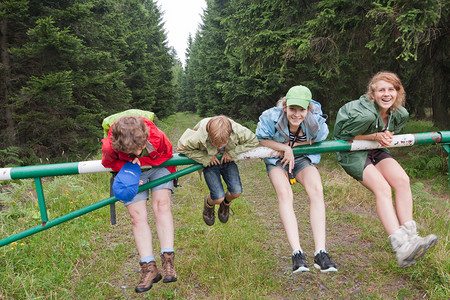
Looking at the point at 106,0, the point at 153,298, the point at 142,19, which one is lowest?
the point at 153,298

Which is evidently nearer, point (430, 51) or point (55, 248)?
point (55, 248)

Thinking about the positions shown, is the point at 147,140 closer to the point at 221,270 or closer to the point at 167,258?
the point at 167,258

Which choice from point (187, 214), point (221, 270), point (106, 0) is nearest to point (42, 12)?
point (106, 0)

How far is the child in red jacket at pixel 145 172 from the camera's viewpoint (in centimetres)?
224

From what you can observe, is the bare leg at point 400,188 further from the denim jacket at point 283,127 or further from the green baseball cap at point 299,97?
the green baseball cap at point 299,97

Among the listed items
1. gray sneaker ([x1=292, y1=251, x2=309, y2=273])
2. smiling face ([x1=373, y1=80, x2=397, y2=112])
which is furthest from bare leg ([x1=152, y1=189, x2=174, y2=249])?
smiling face ([x1=373, y1=80, x2=397, y2=112])

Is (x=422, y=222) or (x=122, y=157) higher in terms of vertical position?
(x=122, y=157)

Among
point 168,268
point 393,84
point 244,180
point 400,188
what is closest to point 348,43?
→ point 244,180

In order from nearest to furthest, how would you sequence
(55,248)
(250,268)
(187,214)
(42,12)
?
(250,268), (55,248), (187,214), (42,12)

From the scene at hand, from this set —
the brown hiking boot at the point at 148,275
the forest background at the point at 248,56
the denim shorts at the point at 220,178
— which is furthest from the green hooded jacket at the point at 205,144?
the forest background at the point at 248,56

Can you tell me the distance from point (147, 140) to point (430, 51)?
7108 mm

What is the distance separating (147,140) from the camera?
238cm

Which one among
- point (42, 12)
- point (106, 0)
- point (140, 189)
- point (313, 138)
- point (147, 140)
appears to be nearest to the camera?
point (147, 140)

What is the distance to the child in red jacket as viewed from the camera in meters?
2.24
